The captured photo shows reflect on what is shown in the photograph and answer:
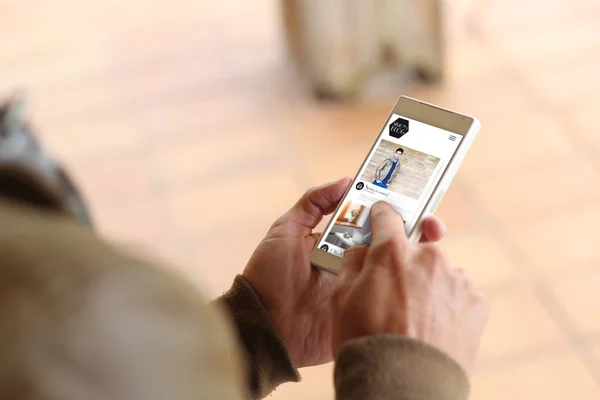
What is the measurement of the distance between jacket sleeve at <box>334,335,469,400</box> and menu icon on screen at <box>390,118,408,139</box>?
0.41 metres

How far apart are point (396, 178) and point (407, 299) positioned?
29cm

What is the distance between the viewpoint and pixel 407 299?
2.30 feet

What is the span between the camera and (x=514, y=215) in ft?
Answer: 6.20

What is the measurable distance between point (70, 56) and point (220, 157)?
0.76 metres

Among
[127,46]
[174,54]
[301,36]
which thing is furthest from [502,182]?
[127,46]

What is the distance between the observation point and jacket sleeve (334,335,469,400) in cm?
61

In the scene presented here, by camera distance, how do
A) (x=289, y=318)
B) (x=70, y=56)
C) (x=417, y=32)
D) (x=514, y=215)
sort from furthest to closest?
(x=70, y=56), (x=417, y=32), (x=514, y=215), (x=289, y=318)

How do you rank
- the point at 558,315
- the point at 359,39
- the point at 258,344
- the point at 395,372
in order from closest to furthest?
the point at 395,372, the point at 258,344, the point at 558,315, the point at 359,39

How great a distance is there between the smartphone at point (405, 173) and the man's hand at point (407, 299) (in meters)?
0.12

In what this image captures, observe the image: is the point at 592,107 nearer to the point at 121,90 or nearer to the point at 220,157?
the point at 220,157

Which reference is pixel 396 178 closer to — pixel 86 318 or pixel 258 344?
pixel 258 344

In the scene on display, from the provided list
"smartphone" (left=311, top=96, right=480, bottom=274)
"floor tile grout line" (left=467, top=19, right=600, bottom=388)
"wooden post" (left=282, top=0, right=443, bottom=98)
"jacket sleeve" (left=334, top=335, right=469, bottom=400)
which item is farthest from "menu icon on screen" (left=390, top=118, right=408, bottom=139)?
"wooden post" (left=282, top=0, right=443, bottom=98)

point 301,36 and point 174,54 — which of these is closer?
point 301,36

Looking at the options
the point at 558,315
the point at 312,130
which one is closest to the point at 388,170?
the point at 558,315
